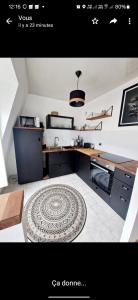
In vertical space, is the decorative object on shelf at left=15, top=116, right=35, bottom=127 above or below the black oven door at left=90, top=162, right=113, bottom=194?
above

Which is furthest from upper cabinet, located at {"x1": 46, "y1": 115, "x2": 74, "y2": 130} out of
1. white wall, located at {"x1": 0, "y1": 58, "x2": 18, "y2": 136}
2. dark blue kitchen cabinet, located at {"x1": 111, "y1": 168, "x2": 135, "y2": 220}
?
dark blue kitchen cabinet, located at {"x1": 111, "y1": 168, "x2": 135, "y2": 220}

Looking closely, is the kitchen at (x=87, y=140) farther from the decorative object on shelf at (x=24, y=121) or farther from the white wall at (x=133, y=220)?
the white wall at (x=133, y=220)

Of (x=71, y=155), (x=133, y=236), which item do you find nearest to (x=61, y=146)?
(x=71, y=155)

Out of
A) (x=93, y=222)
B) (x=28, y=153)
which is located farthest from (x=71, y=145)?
(x=93, y=222)

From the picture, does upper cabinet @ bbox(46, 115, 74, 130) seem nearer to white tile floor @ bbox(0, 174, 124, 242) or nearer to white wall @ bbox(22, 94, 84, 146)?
white wall @ bbox(22, 94, 84, 146)

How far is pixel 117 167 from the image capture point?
1.47 meters

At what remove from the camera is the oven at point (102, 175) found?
5.36 feet

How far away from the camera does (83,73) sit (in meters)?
1.66

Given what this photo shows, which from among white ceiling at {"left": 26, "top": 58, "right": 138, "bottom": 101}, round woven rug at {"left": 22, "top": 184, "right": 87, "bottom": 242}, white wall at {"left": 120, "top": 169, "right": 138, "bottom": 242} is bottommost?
round woven rug at {"left": 22, "top": 184, "right": 87, "bottom": 242}

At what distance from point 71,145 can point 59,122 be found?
0.83m

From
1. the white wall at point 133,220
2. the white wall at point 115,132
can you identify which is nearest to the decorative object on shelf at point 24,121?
the white wall at point 115,132

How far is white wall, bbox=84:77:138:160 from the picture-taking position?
1762 millimetres
